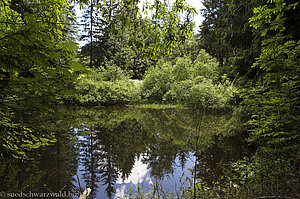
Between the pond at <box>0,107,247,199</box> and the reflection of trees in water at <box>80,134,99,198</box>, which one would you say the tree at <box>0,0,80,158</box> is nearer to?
the pond at <box>0,107,247,199</box>

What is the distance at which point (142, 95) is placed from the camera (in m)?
19.2

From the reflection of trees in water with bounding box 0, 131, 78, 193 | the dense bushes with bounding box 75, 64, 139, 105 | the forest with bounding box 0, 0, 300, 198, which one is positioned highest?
the dense bushes with bounding box 75, 64, 139, 105

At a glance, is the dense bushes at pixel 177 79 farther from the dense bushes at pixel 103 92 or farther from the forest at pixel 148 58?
the forest at pixel 148 58

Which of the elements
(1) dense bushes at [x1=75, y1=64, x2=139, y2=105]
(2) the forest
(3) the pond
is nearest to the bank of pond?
(3) the pond

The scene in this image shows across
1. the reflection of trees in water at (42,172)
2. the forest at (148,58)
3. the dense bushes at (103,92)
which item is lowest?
the reflection of trees in water at (42,172)

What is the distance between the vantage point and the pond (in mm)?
3135

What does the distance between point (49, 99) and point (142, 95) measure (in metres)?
17.3

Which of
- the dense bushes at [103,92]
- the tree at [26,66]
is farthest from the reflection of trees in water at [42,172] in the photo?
the dense bushes at [103,92]

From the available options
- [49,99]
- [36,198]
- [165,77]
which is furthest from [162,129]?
[165,77]

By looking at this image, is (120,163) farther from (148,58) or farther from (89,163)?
(148,58)

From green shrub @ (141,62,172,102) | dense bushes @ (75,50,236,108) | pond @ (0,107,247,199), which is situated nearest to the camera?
pond @ (0,107,247,199)

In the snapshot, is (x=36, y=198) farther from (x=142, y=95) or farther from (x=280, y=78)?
(x=142, y=95)

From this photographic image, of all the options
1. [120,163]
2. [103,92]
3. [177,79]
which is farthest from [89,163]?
[177,79]

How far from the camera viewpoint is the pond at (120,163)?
10.3 ft
